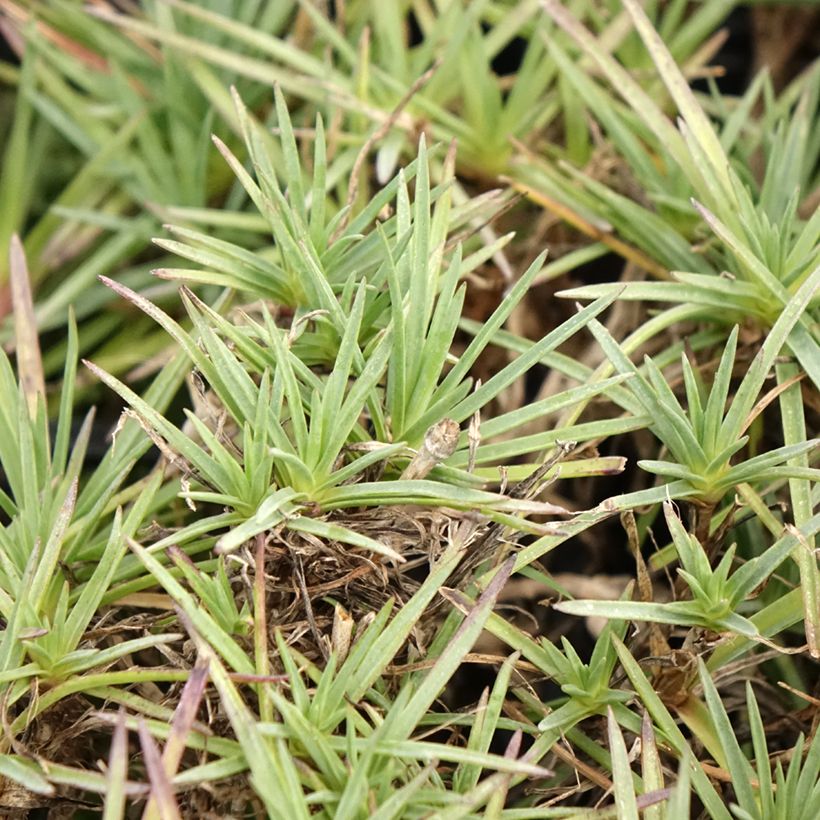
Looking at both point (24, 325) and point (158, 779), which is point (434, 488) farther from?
point (24, 325)

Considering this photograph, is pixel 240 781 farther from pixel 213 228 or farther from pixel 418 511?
pixel 213 228

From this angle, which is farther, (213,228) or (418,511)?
(213,228)

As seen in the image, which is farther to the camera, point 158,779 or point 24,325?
point 24,325

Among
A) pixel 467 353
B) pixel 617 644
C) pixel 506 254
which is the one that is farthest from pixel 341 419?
pixel 506 254

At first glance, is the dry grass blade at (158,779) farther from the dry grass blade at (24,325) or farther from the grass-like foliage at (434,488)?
the dry grass blade at (24,325)

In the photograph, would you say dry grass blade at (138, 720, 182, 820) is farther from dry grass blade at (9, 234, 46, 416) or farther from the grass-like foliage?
dry grass blade at (9, 234, 46, 416)

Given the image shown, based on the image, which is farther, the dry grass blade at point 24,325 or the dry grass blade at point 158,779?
the dry grass blade at point 24,325

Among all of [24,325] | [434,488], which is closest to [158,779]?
[434,488]

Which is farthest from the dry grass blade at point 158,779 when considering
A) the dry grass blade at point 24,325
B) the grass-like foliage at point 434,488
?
the dry grass blade at point 24,325
